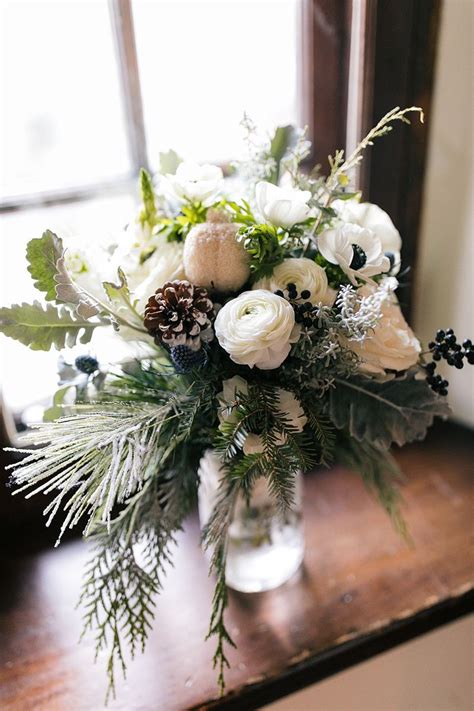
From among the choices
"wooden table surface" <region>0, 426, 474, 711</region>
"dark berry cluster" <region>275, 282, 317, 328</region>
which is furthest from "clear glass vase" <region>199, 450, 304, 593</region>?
"dark berry cluster" <region>275, 282, 317, 328</region>

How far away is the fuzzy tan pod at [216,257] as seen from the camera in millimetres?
585

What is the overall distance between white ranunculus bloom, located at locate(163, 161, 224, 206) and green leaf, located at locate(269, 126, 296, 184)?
82 mm

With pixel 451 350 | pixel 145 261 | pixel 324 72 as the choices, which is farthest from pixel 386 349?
pixel 324 72

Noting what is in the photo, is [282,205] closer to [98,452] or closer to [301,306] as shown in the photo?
[301,306]

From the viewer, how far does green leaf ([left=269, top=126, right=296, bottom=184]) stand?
69cm

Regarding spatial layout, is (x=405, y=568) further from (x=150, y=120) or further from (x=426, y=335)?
(x=150, y=120)

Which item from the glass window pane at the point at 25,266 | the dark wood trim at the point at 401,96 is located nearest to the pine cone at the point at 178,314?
the glass window pane at the point at 25,266

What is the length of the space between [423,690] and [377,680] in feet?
0.20

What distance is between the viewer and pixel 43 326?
24.2 inches

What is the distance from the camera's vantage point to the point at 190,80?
0.91 m

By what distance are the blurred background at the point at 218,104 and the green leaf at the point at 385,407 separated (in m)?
0.31

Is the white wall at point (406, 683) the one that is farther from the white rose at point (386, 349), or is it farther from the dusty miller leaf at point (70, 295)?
the dusty miller leaf at point (70, 295)

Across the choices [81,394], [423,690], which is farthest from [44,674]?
[423,690]

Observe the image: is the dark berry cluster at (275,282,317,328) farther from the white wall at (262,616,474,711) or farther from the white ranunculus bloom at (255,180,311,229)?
the white wall at (262,616,474,711)
